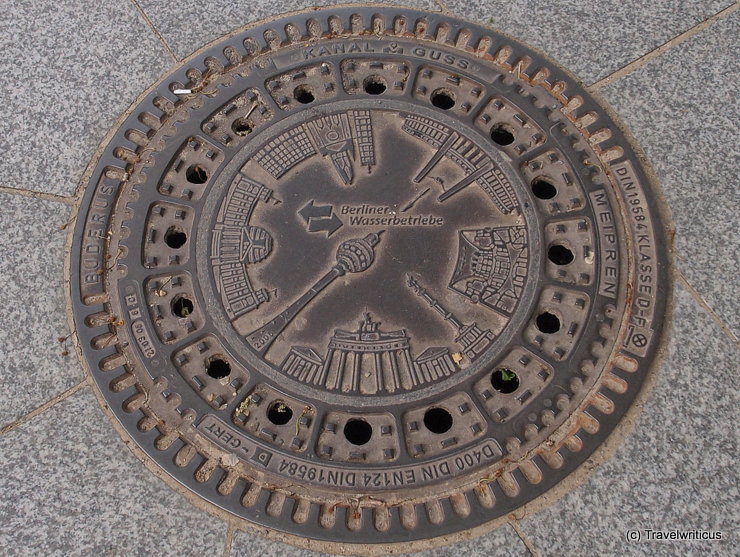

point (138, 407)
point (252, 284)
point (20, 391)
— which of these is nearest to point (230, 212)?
point (252, 284)

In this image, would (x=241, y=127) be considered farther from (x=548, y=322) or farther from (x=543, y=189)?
(x=548, y=322)

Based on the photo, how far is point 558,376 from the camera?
6.41ft

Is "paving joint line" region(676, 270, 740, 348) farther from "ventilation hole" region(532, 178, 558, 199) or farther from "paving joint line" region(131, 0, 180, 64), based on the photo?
"paving joint line" region(131, 0, 180, 64)

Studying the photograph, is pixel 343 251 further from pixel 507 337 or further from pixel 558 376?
pixel 558 376

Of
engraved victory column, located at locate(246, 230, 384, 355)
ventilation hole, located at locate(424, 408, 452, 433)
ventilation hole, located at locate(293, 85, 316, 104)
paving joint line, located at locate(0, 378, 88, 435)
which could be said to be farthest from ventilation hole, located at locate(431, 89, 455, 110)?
paving joint line, located at locate(0, 378, 88, 435)

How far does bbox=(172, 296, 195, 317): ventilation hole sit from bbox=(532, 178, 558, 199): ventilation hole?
4.38 ft

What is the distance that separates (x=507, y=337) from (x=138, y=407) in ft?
4.23

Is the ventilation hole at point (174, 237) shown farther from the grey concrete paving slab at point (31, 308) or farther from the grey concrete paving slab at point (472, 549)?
the grey concrete paving slab at point (472, 549)

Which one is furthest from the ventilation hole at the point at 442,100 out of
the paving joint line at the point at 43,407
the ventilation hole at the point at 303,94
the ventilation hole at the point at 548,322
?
the paving joint line at the point at 43,407

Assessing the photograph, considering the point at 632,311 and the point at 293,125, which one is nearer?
the point at 632,311

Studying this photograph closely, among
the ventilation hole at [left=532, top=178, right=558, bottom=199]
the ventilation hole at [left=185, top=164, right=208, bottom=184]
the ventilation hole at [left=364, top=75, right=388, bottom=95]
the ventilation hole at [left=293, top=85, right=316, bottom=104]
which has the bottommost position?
the ventilation hole at [left=185, top=164, right=208, bottom=184]

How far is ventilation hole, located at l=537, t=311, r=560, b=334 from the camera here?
205 cm

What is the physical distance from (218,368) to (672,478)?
5.17 ft

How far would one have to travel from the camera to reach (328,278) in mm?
2070
